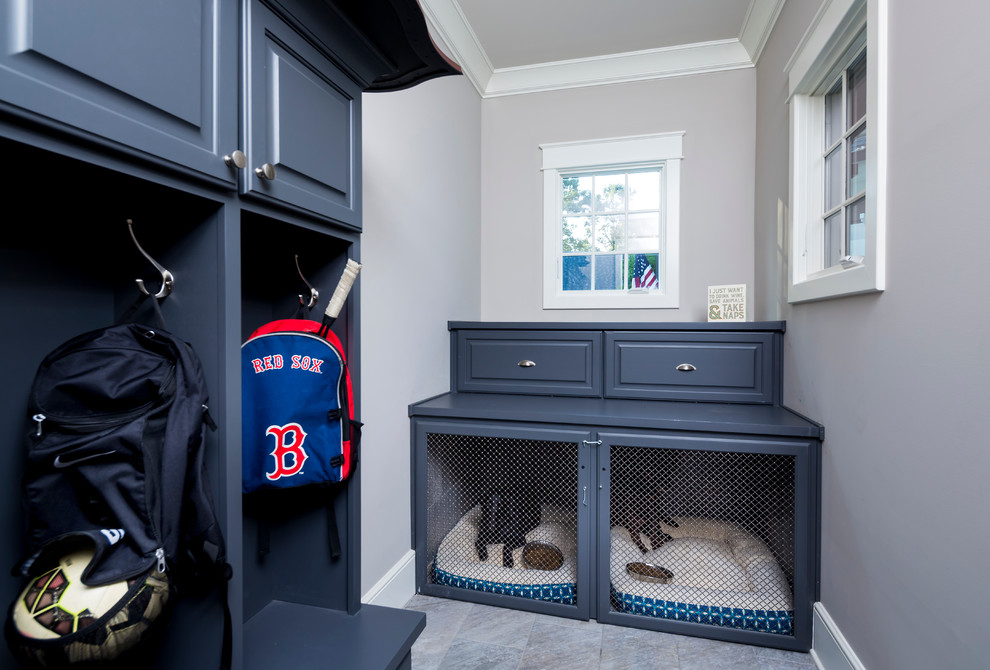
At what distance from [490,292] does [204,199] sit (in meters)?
2.34

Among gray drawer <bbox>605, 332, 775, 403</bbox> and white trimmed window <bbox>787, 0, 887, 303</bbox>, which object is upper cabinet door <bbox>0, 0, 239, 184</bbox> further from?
gray drawer <bbox>605, 332, 775, 403</bbox>

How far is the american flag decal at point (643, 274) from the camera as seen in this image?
290 centimetres

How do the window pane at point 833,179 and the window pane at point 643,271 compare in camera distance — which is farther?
the window pane at point 643,271

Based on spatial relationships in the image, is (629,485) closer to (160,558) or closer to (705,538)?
(705,538)

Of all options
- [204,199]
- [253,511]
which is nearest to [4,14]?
[204,199]

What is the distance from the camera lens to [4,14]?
1.69ft

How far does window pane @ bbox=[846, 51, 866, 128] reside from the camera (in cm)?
164

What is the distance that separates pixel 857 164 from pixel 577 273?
1573 mm

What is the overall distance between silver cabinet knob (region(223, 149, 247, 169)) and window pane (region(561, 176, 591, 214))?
7.97 ft

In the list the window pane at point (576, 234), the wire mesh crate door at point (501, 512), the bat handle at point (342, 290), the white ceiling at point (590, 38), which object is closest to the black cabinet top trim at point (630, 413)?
the wire mesh crate door at point (501, 512)

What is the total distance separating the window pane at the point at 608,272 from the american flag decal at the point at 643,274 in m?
0.09

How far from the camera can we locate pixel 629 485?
79.7 inches

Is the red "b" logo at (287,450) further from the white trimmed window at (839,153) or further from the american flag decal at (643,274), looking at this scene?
the american flag decal at (643,274)

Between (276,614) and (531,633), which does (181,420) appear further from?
(531,633)
